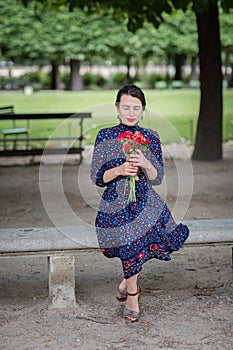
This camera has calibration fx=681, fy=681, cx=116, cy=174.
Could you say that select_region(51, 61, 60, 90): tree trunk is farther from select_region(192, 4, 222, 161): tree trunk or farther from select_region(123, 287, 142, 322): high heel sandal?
select_region(123, 287, 142, 322): high heel sandal

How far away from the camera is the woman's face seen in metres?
4.16

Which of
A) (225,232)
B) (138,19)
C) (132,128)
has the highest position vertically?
(138,19)

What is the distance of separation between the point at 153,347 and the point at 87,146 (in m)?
9.83

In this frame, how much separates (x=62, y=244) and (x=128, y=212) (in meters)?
0.60

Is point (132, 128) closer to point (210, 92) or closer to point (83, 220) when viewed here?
point (83, 220)

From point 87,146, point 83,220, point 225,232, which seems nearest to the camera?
point 225,232

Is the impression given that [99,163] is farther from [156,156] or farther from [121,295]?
[121,295]

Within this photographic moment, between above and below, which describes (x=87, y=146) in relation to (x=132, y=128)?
below

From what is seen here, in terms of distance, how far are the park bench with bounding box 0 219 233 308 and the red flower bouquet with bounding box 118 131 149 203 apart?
58cm

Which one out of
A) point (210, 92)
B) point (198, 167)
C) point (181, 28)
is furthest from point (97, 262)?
point (181, 28)

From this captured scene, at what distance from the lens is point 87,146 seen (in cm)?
1364

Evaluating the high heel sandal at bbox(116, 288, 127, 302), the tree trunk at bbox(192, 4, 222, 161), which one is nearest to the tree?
the tree trunk at bbox(192, 4, 222, 161)

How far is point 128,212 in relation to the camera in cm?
Answer: 416

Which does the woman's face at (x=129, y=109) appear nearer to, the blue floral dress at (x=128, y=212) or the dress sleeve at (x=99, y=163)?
the blue floral dress at (x=128, y=212)
